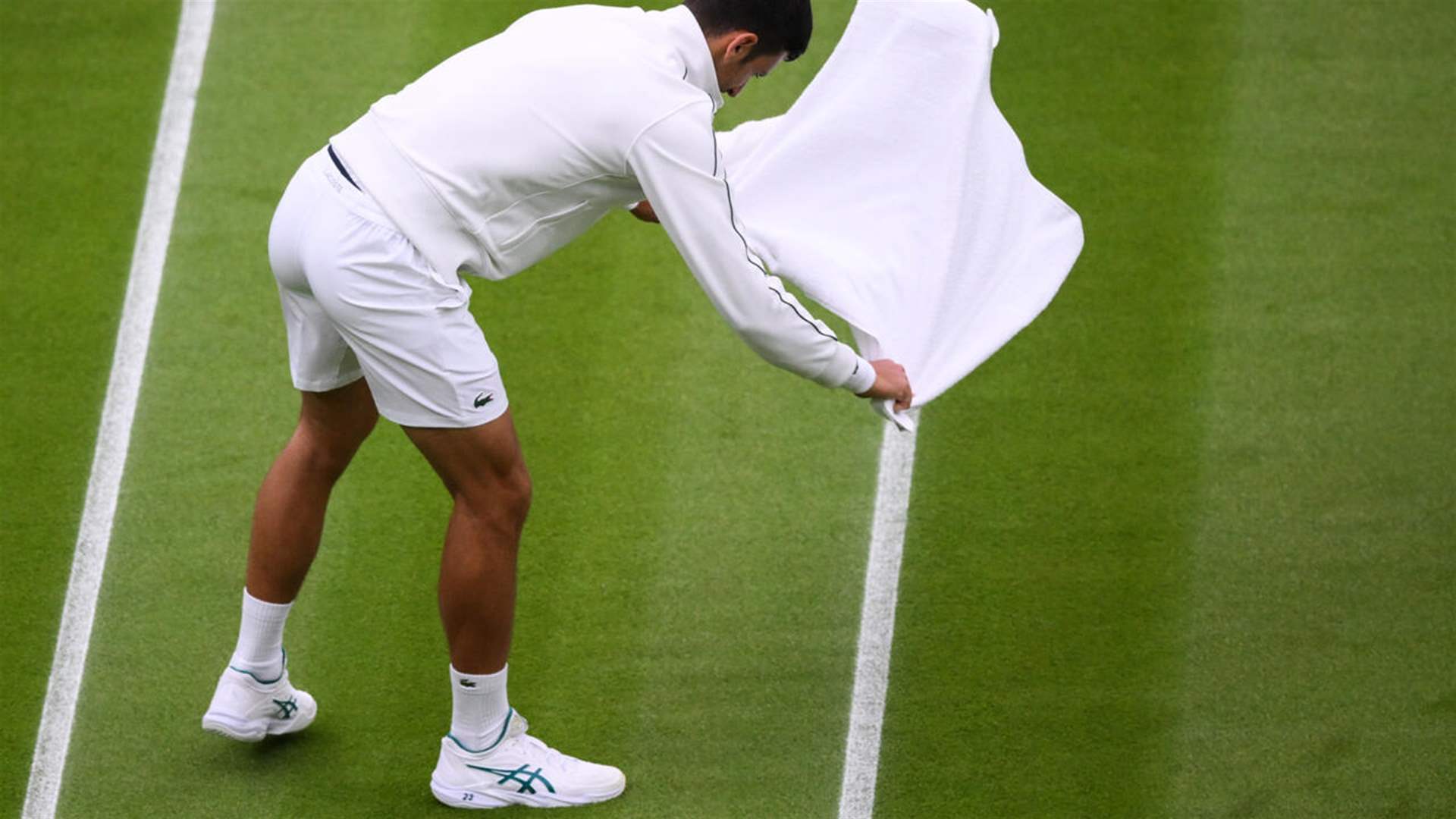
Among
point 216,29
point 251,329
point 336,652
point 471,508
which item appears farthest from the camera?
point 216,29

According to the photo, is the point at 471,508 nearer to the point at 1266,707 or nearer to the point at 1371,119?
the point at 1266,707

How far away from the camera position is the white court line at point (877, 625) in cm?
437

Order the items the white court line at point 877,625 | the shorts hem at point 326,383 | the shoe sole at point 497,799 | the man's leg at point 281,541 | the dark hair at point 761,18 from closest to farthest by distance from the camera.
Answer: the dark hair at point 761,18 < the shorts hem at point 326,383 < the man's leg at point 281,541 < the shoe sole at point 497,799 < the white court line at point 877,625

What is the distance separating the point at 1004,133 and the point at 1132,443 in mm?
1312

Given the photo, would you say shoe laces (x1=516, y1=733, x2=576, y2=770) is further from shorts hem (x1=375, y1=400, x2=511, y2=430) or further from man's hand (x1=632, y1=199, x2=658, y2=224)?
man's hand (x1=632, y1=199, x2=658, y2=224)

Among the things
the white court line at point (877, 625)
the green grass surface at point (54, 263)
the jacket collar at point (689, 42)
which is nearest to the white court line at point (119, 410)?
the green grass surface at point (54, 263)

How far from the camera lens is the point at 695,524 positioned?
4957mm

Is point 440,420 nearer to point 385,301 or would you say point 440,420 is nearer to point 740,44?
point 385,301

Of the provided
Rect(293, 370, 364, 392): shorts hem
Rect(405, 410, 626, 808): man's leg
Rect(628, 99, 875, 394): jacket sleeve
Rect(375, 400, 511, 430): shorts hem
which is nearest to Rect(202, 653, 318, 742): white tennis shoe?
Rect(405, 410, 626, 808): man's leg

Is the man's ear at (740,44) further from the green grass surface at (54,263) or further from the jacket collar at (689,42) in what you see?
the green grass surface at (54,263)

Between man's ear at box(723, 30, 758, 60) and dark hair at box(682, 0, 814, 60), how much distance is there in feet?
0.03

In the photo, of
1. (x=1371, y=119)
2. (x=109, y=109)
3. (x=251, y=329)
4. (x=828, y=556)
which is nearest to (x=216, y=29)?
(x=109, y=109)

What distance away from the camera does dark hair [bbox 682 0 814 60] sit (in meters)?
3.58

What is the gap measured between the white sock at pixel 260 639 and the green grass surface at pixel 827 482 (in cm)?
29
